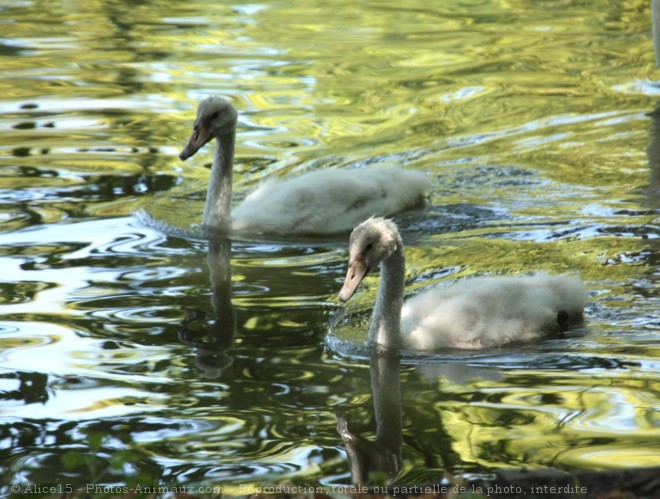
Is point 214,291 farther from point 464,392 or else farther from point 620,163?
point 620,163

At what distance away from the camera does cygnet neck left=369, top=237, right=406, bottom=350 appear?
6.84 meters

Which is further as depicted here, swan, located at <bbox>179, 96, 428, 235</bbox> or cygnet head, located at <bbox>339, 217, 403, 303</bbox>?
swan, located at <bbox>179, 96, 428, 235</bbox>

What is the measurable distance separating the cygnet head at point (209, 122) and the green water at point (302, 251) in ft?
2.02

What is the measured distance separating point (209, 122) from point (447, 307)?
11.2 feet

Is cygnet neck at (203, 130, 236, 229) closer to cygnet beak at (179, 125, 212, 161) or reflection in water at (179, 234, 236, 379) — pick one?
cygnet beak at (179, 125, 212, 161)

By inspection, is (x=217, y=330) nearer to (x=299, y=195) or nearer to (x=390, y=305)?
(x=390, y=305)

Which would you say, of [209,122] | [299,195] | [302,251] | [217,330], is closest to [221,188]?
[209,122]

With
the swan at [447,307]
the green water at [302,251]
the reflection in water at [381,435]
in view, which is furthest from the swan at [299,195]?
the reflection in water at [381,435]

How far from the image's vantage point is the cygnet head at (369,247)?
6824 millimetres

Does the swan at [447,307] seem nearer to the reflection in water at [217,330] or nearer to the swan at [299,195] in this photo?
the reflection in water at [217,330]

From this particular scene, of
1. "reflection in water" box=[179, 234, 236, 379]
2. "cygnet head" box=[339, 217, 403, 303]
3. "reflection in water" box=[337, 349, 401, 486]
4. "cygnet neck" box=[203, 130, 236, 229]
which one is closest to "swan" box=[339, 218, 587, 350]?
"cygnet head" box=[339, 217, 403, 303]

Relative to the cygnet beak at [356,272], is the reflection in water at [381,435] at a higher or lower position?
lower

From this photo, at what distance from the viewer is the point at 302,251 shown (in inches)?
348

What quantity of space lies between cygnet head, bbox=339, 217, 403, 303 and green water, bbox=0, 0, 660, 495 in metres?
0.40
